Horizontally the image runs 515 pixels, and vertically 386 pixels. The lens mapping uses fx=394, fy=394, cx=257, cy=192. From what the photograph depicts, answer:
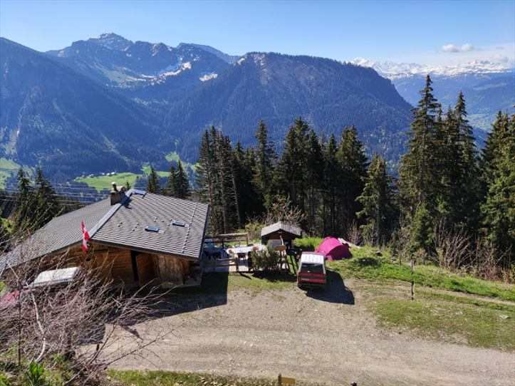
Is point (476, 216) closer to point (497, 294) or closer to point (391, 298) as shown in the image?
point (497, 294)

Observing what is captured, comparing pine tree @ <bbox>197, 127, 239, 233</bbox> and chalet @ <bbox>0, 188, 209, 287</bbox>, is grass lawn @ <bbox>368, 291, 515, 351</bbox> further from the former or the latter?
pine tree @ <bbox>197, 127, 239, 233</bbox>

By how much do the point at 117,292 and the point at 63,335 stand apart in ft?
47.7

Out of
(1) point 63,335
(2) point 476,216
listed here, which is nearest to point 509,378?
(1) point 63,335

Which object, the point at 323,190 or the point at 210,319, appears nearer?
Answer: the point at 210,319

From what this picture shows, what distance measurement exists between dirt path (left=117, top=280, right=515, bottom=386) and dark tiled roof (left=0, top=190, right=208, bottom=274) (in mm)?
4679

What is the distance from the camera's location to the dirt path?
14.4 metres

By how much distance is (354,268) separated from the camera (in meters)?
24.8

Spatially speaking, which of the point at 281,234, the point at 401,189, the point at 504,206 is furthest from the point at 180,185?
the point at 504,206

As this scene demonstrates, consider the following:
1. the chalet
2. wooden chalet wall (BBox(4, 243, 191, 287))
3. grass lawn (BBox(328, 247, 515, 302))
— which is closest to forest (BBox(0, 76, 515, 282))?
grass lawn (BBox(328, 247, 515, 302))

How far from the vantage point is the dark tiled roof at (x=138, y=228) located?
2123 cm

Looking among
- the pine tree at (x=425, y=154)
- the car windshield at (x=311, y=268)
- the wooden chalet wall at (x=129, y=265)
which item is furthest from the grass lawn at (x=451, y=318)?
the pine tree at (x=425, y=154)

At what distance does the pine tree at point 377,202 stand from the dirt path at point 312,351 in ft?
89.1

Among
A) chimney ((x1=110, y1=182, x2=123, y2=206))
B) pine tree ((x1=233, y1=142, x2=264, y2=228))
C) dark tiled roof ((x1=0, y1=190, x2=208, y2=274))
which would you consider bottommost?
pine tree ((x1=233, y1=142, x2=264, y2=228))

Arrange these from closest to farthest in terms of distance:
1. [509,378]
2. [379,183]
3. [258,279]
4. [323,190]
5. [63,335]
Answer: [63,335] → [509,378] → [258,279] → [379,183] → [323,190]
